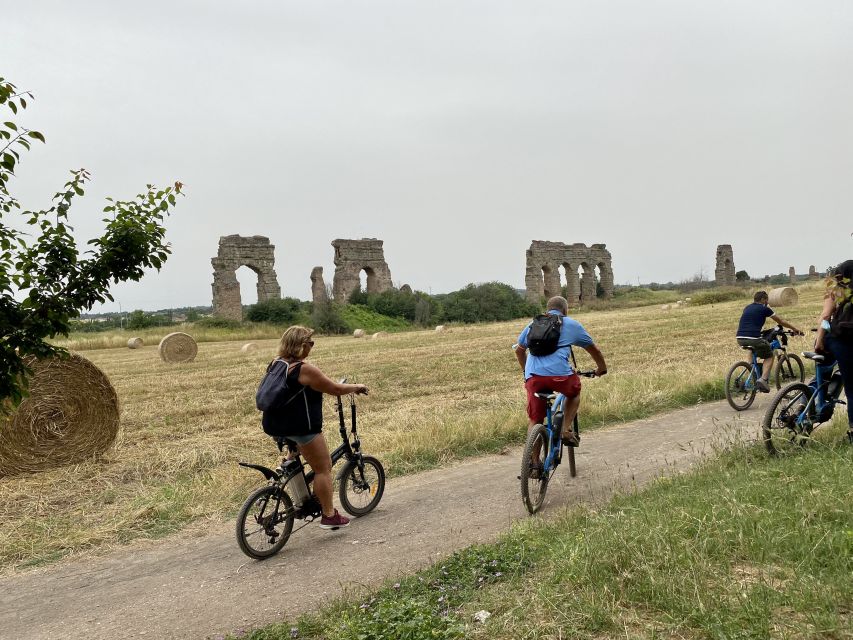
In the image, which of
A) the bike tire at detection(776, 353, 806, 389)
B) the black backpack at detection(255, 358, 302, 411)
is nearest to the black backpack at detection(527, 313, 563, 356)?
the black backpack at detection(255, 358, 302, 411)

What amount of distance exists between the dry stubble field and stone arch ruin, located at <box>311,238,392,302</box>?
26.5 metres

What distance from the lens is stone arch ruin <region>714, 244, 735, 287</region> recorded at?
6569 centimetres

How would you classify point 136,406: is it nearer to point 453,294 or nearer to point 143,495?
point 143,495

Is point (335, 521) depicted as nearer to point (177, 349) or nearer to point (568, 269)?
point (177, 349)

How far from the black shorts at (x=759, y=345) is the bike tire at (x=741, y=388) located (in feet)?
1.20

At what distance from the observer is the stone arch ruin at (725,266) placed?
6569cm

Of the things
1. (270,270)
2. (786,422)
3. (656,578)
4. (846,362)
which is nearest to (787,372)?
(786,422)

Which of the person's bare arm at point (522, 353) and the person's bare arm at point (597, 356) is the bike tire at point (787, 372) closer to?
the person's bare arm at point (597, 356)

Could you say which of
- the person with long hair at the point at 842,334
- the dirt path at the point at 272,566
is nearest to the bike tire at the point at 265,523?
the dirt path at the point at 272,566

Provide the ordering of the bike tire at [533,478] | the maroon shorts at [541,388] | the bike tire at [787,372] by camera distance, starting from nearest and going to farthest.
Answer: the bike tire at [533,478]
the maroon shorts at [541,388]
the bike tire at [787,372]

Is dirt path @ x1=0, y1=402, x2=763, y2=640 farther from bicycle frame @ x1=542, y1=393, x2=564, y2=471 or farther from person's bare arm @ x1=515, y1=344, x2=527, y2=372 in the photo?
person's bare arm @ x1=515, y1=344, x2=527, y2=372

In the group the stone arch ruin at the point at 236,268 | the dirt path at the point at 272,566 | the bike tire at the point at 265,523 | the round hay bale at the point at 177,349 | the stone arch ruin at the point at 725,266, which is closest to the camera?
the dirt path at the point at 272,566

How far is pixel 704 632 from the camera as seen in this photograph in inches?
124

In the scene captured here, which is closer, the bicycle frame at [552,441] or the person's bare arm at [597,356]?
the bicycle frame at [552,441]
